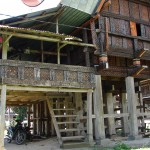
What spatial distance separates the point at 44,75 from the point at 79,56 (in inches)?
114

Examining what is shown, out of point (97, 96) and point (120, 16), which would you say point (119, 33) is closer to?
point (120, 16)

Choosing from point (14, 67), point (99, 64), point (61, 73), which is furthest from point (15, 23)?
point (99, 64)

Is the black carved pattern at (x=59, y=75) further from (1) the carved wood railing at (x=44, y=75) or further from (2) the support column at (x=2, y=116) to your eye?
(2) the support column at (x=2, y=116)

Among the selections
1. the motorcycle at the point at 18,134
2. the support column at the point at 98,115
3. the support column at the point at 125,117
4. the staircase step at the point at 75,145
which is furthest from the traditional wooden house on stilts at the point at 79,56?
the motorcycle at the point at 18,134

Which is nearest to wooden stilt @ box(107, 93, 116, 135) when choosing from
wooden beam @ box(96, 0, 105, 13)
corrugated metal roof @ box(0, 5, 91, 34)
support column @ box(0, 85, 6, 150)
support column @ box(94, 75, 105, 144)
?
support column @ box(94, 75, 105, 144)

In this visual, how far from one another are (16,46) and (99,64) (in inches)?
172

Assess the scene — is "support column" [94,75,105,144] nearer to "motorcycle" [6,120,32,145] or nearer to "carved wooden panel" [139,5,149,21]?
"motorcycle" [6,120,32,145]

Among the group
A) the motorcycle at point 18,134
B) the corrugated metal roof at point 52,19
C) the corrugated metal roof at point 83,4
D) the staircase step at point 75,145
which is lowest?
the staircase step at point 75,145

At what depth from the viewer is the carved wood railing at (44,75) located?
9.76 metres

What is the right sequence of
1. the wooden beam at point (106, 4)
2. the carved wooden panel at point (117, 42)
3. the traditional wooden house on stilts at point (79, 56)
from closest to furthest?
the traditional wooden house on stilts at point (79, 56), the wooden beam at point (106, 4), the carved wooden panel at point (117, 42)

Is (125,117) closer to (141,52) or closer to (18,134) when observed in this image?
(141,52)

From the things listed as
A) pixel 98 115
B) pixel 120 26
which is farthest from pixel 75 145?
pixel 120 26

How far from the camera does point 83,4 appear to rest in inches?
440

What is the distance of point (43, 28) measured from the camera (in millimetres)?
12039
